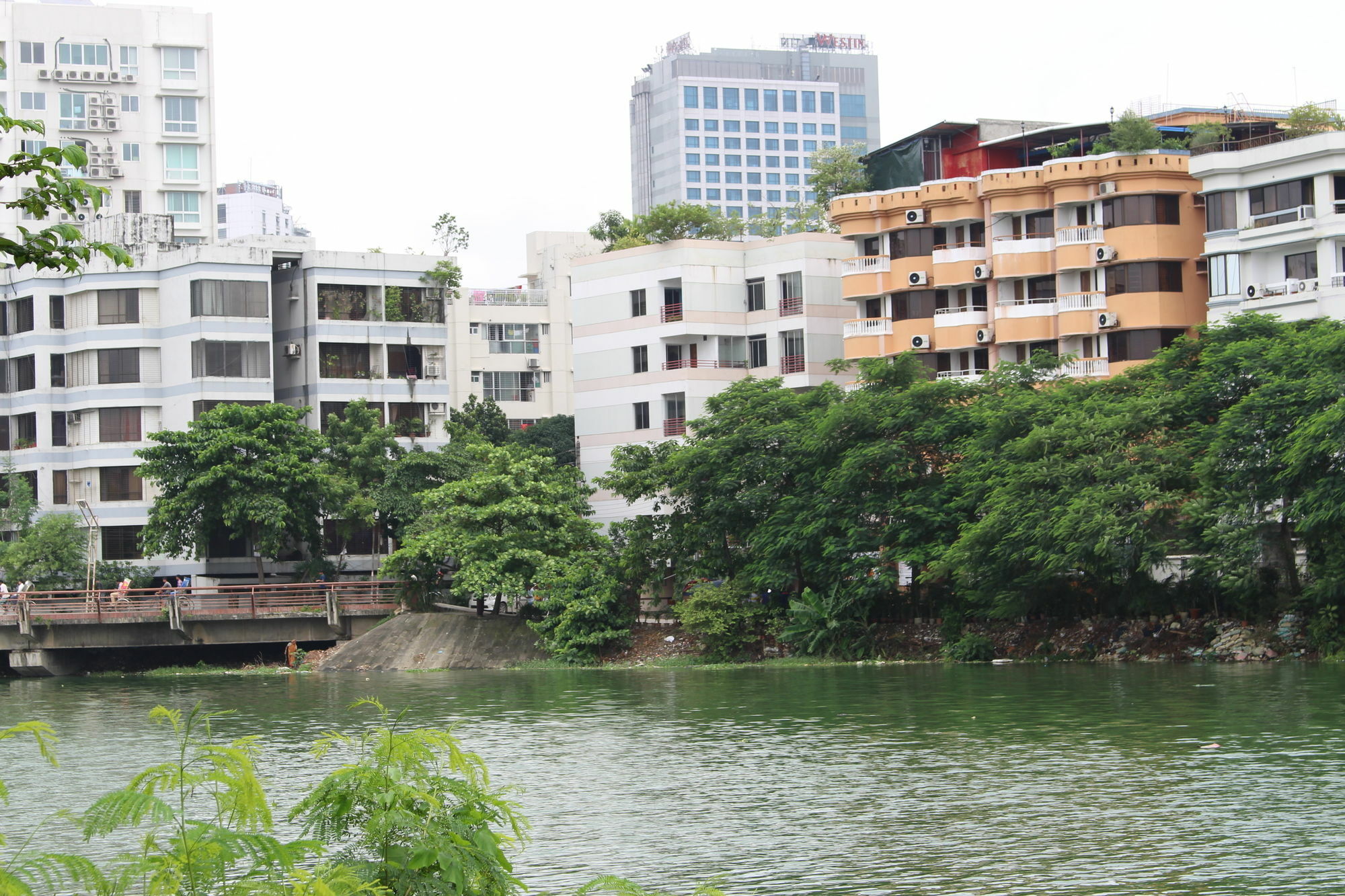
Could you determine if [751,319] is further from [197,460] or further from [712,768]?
[712,768]

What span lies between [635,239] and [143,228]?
22.2 metres

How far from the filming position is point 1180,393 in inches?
1751

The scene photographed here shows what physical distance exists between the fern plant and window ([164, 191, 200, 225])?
80.5 meters

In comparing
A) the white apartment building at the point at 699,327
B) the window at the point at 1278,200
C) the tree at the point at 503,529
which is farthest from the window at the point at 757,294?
the window at the point at 1278,200

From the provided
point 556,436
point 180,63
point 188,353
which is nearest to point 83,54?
point 180,63

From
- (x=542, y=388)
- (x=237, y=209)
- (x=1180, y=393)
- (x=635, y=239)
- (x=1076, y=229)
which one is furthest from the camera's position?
(x=237, y=209)

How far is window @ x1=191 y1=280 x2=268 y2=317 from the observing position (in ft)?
217

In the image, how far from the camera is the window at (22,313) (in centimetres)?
6819

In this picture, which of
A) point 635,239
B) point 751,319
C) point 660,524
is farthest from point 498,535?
point 635,239

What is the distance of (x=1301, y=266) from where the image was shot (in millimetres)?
55125

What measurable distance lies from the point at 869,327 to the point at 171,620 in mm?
29510

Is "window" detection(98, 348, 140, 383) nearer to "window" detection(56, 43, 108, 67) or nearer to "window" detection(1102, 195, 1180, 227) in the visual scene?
"window" detection(56, 43, 108, 67)

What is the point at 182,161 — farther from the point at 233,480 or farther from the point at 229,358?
the point at 233,480

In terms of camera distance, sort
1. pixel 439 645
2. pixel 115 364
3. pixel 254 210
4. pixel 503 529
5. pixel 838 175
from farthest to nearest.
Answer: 1. pixel 254 210
2. pixel 838 175
3. pixel 115 364
4. pixel 439 645
5. pixel 503 529
